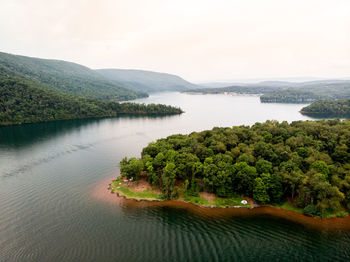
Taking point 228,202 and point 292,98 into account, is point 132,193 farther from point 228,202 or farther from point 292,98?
point 292,98

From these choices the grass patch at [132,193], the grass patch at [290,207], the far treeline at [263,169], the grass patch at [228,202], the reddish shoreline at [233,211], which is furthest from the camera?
the grass patch at [132,193]

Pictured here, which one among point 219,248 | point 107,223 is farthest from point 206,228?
point 107,223

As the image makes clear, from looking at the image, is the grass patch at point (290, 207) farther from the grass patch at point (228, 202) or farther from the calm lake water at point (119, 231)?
the grass patch at point (228, 202)

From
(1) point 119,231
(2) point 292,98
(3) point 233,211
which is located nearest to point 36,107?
(1) point 119,231

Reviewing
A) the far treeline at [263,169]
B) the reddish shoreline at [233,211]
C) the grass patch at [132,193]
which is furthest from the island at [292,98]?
the grass patch at [132,193]

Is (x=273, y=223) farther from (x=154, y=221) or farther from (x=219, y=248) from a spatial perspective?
(x=154, y=221)
